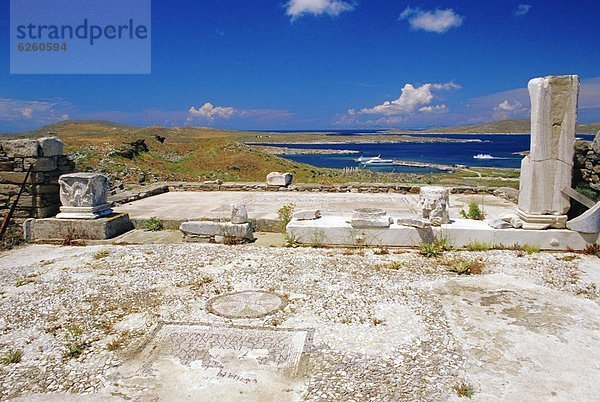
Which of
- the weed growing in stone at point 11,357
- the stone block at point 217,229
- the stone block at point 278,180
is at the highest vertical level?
the stone block at point 278,180

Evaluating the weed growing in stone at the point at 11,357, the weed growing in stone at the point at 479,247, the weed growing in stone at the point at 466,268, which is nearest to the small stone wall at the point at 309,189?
the weed growing in stone at the point at 479,247

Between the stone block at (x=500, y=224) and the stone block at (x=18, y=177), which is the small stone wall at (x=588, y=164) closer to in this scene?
the stone block at (x=500, y=224)

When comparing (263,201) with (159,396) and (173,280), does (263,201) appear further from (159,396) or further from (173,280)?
(159,396)

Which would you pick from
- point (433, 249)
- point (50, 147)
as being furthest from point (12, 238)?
point (433, 249)

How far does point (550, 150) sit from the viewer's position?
8805 mm

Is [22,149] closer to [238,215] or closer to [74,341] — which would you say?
[238,215]

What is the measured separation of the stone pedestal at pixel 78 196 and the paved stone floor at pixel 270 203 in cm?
153

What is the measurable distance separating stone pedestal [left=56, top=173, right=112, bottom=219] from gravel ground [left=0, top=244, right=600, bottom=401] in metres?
1.25

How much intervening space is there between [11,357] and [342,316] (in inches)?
144

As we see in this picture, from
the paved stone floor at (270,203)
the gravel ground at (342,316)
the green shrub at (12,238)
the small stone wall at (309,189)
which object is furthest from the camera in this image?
the small stone wall at (309,189)

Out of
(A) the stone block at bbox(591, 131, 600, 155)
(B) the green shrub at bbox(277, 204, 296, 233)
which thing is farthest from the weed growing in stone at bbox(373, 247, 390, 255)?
(A) the stone block at bbox(591, 131, 600, 155)

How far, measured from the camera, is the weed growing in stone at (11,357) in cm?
479

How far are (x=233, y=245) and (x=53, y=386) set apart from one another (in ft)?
17.5

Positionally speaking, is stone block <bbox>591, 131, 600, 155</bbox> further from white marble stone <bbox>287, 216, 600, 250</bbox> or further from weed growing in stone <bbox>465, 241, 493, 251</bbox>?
weed growing in stone <bbox>465, 241, 493, 251</bbox>
